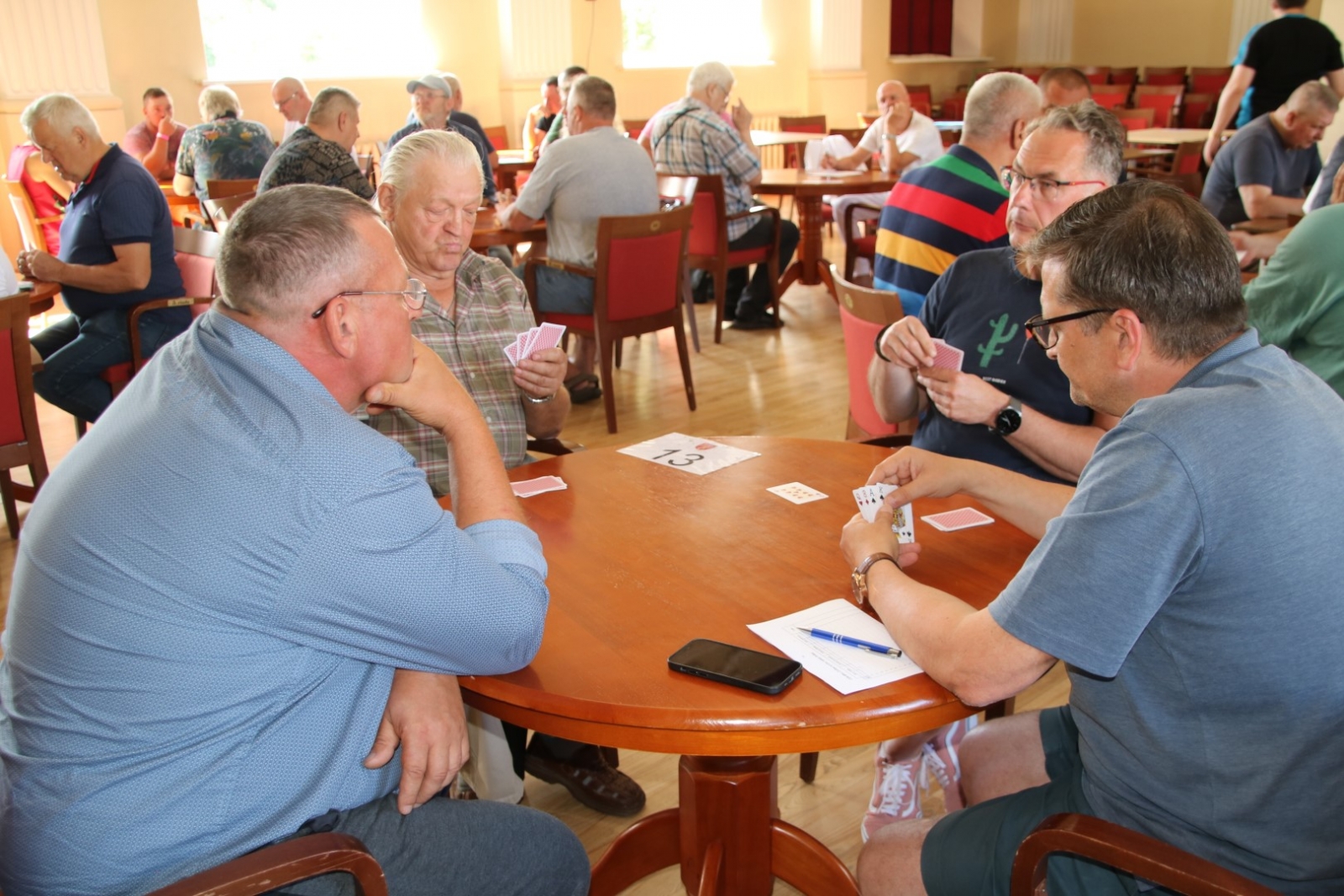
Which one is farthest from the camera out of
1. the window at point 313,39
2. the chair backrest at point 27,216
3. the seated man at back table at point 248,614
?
the window at point 313,39

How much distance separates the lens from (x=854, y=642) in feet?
4.86

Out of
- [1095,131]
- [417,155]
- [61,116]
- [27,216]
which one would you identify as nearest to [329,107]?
[61,116]

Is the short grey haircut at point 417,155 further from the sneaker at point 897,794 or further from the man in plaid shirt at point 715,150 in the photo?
the man in plaid shirt at point 715,150

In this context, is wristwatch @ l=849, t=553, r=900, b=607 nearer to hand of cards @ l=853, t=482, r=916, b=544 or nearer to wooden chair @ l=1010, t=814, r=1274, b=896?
hand of cards @ l=853, t=482, r=916, b=544

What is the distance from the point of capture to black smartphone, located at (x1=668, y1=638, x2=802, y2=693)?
137 cm

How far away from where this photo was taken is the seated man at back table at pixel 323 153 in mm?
4742

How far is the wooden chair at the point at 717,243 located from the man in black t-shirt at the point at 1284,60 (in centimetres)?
253

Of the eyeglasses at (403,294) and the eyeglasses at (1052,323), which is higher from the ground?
the eyeglasses at (403,294)

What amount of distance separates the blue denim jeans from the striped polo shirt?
270 centimetres

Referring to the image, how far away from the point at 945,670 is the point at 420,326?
1583mm

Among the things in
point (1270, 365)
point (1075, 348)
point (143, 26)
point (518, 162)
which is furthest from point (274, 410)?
point (143, 26)

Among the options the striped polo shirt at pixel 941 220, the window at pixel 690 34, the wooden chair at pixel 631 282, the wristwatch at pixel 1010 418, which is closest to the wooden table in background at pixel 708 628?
the wristwatch at pixel 1010 418

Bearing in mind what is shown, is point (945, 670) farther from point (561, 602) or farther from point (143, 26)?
point (143, 26)

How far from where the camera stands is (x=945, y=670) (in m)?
1.34
